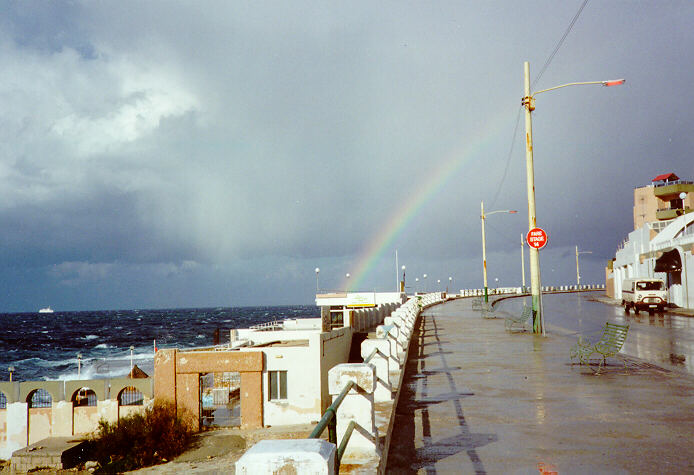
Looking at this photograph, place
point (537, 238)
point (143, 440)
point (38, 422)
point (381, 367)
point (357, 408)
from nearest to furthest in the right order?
point (357, 408) < point (381, 367) < point (537, 238) < point (143, 440) < point (38, 422)

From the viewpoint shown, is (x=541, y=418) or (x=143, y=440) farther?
(x=143, y=440)

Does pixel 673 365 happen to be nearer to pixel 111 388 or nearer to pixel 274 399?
pixel 274 399

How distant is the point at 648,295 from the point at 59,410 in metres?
55.3

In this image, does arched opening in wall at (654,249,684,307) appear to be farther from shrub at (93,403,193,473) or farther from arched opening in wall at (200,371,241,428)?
shrub at (93,403,193,473)

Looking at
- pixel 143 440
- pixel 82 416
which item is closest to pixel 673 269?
pixel 143 440

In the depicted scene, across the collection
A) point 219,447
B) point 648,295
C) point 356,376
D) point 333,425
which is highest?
point 356,376

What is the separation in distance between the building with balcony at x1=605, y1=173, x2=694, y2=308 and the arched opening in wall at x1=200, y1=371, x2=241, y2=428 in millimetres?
39910

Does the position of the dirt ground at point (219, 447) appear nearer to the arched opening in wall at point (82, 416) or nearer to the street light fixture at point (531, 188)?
the arched opening in wall at point (82, 416)

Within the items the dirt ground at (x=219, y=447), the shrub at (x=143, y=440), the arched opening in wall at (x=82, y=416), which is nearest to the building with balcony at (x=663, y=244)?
the dirt ground at (x=219, y=447)

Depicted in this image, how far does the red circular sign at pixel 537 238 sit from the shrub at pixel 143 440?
119ft

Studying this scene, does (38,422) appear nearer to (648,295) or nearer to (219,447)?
(219,447)

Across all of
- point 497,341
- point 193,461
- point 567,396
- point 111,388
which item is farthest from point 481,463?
point 111,388

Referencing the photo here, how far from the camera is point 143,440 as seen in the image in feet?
161

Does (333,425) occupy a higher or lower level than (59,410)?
higher
